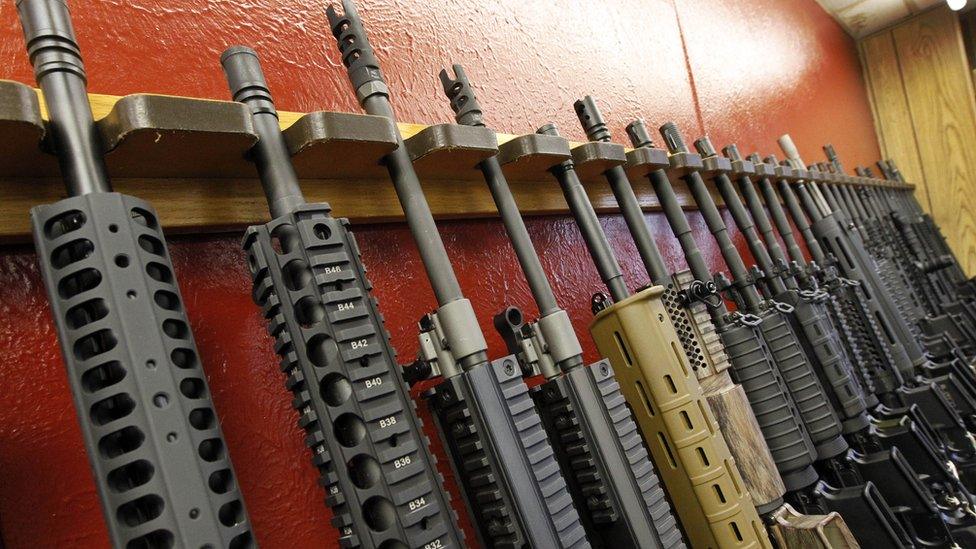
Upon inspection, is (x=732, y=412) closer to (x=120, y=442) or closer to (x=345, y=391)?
(x=345, y=391)

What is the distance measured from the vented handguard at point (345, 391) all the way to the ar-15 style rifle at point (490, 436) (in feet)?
0.24

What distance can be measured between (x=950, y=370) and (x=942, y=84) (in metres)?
2.72

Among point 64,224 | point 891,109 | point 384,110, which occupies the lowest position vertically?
point 64,224

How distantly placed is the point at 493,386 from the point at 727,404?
1.22 ft

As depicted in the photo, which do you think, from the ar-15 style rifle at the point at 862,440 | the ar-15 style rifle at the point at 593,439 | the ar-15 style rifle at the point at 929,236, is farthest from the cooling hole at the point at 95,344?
the ar-15 style rifle at the point at 929,236

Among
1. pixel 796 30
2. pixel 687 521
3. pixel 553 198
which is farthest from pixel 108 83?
pixel 796 30

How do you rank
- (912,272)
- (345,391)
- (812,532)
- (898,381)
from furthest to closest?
(912,272), (898,381), (812,532), (345,391)

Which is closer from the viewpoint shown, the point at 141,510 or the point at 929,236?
the point at 141,510

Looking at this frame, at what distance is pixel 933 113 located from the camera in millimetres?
3670

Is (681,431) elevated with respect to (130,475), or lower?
lower

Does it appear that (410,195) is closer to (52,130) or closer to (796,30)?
(52,130)

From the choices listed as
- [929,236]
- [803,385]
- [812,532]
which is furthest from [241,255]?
[929,236]

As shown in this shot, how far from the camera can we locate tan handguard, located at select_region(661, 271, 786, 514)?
83cm

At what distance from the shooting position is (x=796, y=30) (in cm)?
284
